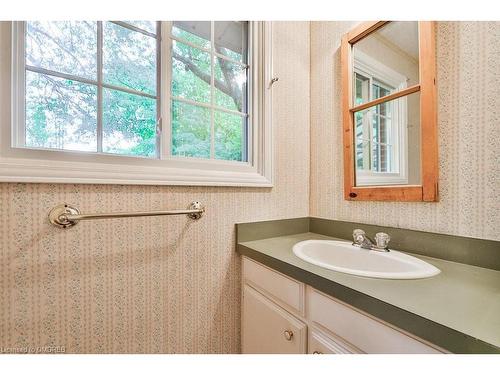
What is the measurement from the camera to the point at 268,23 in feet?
3.74

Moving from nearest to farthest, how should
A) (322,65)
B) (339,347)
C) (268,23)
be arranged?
(339,347)
(268,23)
(322,65)

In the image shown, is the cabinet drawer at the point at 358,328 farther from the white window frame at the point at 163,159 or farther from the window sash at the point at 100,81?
the window sash at the point at 100,81

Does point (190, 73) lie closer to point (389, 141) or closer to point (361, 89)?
point (361, 89)

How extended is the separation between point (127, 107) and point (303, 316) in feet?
3.30

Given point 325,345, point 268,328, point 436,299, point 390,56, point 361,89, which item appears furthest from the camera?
point 361,89

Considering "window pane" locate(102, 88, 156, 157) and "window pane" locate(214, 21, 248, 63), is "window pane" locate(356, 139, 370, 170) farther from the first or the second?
"window pane" locate(102, 88, 156, 157)

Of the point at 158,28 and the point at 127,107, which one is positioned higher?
the point at 158,28

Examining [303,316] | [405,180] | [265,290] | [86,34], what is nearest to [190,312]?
[265,290]

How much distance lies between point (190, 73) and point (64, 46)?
1.47 ft

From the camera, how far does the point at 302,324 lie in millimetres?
702

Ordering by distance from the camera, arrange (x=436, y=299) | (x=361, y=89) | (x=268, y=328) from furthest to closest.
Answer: (x=361, y=89), (x=268, y=328), (x=436, y=299)

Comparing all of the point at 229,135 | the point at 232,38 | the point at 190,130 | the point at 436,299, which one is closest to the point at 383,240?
the point at 436,299

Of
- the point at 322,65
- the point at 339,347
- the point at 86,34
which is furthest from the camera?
the point at 322,65

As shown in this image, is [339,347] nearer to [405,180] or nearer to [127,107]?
[405,180]
